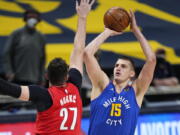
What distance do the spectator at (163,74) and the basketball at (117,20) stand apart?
358cm

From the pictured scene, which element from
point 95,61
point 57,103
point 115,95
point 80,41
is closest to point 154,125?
point 115,95

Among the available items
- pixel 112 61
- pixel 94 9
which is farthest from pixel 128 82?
pixel 94 9

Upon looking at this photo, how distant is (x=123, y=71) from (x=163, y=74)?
354 cm

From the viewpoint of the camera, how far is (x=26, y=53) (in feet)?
29.6

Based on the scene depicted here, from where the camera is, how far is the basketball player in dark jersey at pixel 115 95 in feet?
19.1

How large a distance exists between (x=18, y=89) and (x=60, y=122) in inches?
22.4

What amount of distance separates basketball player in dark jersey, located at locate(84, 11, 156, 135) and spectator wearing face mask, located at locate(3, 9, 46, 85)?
3.05 m

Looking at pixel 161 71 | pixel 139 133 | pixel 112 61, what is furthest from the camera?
pixel 112 61

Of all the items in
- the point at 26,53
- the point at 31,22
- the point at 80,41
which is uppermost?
the point at 31,22

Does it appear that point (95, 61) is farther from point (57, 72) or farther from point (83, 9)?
point (57, 72)

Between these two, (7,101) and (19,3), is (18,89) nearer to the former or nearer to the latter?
(7,101)

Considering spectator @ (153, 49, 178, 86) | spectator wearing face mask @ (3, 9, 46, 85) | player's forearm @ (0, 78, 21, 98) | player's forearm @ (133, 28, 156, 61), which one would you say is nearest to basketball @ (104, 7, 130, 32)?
player's forearm @ (133, 28, 156, 61)

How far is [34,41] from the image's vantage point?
355 inches

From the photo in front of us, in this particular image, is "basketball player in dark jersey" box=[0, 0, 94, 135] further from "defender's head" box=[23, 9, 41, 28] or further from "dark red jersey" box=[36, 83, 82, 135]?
"defender's head" box=[23, 9, 41, 28]
